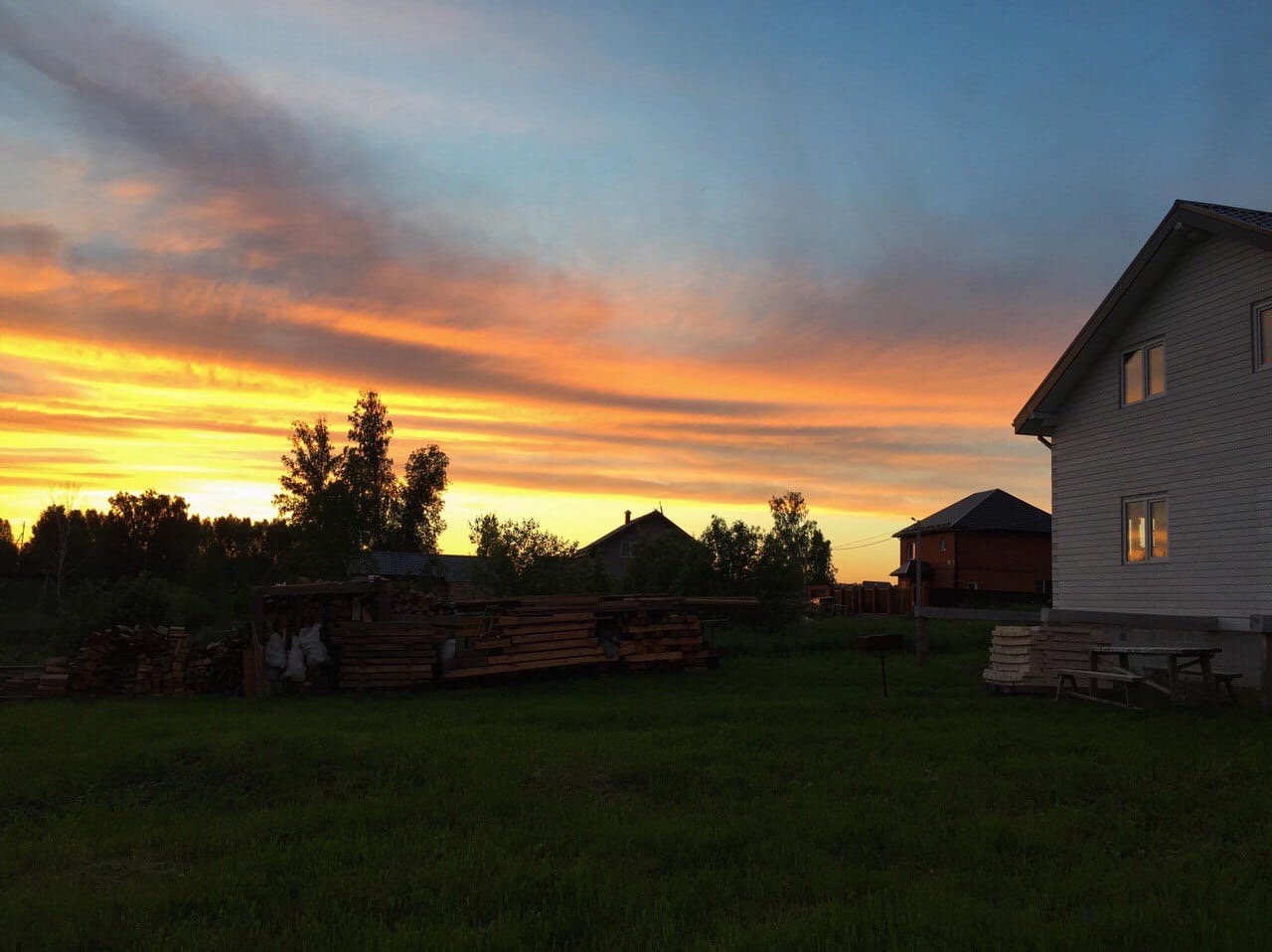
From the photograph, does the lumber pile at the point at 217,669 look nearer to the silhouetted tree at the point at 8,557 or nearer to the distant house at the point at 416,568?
the distant house at the point at 416,568

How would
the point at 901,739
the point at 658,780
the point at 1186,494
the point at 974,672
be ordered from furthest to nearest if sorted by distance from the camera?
the point at 974,672
the point at 1186,494
the point at 901,739
the point at 658,780

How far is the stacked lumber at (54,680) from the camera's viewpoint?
804 inches

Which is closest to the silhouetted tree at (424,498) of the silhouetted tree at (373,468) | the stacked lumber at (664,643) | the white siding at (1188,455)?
the silhouetted tree at (373,468)

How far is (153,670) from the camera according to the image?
20.9m

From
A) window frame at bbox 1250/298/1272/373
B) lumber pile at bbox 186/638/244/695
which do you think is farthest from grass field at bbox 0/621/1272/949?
window frame at bbox 1250/298/1272/373

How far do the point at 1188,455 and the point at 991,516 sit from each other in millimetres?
38283

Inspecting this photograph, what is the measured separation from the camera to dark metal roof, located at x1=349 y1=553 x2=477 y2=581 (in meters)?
62.0

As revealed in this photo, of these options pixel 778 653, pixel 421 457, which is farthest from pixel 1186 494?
pixel 421 457

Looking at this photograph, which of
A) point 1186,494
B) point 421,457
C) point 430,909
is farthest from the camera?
point 421,457

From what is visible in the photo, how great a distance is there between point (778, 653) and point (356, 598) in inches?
509

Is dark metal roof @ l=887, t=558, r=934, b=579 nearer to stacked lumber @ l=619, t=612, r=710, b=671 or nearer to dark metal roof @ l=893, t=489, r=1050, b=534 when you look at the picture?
dark metal roof @ l=893, t=489, r=1050, b=534

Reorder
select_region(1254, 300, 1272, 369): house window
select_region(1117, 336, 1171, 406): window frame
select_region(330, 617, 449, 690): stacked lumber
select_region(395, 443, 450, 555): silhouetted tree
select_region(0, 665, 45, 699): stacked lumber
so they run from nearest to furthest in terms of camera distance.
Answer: select_region(1254, 300, 1272, 369): house window < select_region(0, 665, 45, 699): stacked lumber < select_region(1117, 336, 1171, 406): window frame < select_region(330, 617, 449, 690): stacked lumber < select_region(395, 443, 450, 555): silhouetted tree

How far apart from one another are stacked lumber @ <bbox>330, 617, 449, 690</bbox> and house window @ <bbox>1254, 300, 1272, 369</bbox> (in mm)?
17119

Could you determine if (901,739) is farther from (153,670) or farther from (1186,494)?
(153,670)
